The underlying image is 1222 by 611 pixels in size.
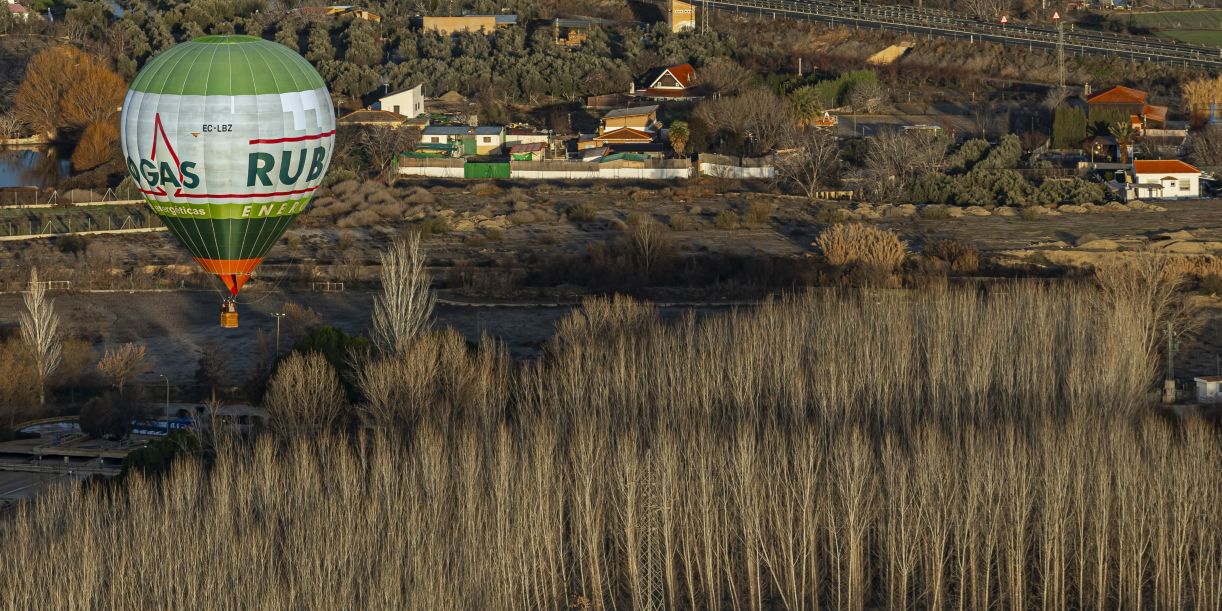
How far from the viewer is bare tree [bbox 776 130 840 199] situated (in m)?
67.8

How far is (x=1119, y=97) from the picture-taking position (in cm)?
7812

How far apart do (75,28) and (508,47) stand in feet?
74.2

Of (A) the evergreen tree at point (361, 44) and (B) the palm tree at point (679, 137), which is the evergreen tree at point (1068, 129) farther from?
(A) the evergreen tree at point (361, 44)

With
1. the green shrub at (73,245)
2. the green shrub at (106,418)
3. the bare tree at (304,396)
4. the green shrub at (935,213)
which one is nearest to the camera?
the bare tree at (304,396)

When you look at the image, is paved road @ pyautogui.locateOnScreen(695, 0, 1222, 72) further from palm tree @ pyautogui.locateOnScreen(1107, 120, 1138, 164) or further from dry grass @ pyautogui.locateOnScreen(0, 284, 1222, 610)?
dry grass @ pyautogui.locateOnScreen(0, 284, 1222, 610)

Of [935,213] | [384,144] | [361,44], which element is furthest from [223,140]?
[361,44]

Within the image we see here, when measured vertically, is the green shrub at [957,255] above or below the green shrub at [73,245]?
below

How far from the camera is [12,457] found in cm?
3753

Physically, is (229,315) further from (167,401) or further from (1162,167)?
(1162,167)

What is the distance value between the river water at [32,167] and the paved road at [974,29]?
113 feet

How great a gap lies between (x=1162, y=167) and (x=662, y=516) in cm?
4027

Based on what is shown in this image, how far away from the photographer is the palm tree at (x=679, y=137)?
73.9m

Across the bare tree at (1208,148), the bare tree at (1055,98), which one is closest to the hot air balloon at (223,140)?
the bare tree at (1208,148)

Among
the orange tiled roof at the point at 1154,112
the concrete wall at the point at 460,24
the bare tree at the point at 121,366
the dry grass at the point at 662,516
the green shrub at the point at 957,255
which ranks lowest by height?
the dry grass at the point at 662,516
